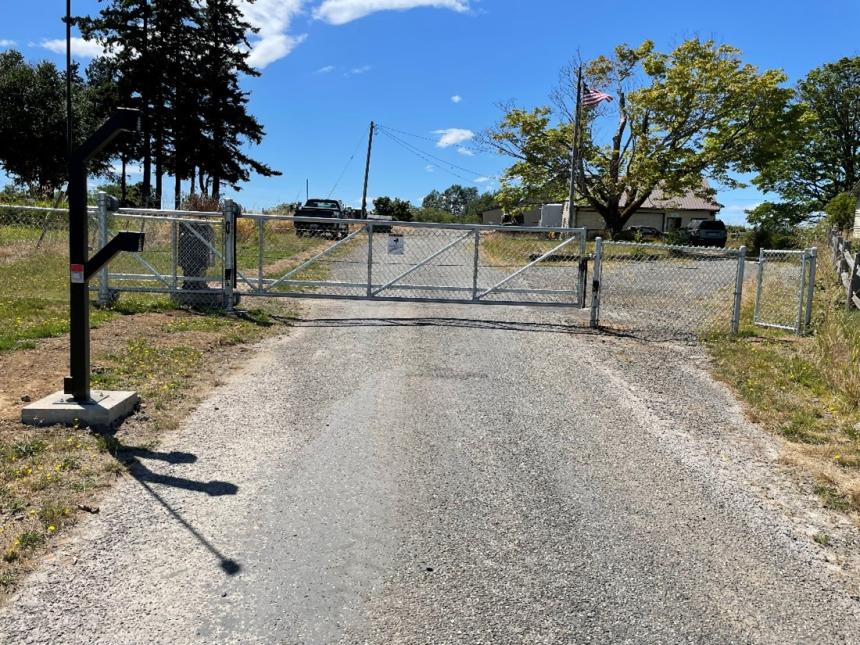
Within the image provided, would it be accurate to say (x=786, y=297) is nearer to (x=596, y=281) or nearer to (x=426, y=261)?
(x=596, y=281)

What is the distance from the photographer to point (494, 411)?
627cm

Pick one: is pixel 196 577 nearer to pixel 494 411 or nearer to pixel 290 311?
pixel 494 411

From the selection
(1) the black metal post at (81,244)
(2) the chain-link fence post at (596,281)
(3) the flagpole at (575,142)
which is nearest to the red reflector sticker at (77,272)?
(1) the black metal post at (81,244)

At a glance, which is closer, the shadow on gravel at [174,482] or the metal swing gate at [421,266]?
the shadow on gravel at [174,482]

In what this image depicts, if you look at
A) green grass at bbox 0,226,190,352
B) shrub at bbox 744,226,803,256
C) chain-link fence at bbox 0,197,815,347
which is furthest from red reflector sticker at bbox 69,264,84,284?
shrub at bbox 744,226,803,256

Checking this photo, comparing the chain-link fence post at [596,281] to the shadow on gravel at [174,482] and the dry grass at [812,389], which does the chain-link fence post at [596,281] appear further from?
the shadow on gravel at [174,482]

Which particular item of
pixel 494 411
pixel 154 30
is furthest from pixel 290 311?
pixel 154 30

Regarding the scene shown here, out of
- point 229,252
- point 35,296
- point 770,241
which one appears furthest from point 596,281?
point 770,241

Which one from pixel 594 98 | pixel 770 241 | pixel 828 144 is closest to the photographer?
pixel 594 98

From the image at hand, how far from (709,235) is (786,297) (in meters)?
24.0

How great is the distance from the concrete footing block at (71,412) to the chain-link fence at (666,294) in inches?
252

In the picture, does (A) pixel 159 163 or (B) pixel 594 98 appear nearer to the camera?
(B) pixel 594 98

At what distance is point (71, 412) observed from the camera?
17.4 feet

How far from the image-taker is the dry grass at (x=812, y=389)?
512cm
